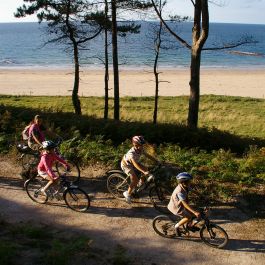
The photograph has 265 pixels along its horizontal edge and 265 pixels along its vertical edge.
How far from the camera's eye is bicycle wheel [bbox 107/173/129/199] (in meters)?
11.5

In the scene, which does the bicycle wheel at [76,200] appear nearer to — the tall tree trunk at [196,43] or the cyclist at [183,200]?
the cyclist at [183,200]

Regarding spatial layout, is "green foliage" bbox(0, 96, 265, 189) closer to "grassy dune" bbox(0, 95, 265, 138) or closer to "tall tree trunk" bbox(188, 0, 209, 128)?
"grassy dune" bbox(0, 95, 265, 138)

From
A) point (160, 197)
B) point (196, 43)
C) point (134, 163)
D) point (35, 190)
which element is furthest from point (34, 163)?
point (196, 43)

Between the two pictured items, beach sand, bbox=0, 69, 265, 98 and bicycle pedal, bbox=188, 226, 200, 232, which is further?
beach sand, bbox=0, 69, 265, 98

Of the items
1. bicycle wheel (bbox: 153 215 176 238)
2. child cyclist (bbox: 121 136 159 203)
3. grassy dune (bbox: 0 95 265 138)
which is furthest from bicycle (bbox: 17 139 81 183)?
grassy dune (bbox: 0 95 265 138)

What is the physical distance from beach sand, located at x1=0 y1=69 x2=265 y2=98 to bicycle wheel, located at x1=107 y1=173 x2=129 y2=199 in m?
29.9

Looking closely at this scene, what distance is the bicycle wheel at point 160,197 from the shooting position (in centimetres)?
1099

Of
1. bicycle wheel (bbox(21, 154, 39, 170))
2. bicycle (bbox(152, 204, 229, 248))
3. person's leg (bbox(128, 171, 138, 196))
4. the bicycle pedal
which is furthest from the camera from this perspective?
bicycle wheel (bbox(21, 154, 39, 170))

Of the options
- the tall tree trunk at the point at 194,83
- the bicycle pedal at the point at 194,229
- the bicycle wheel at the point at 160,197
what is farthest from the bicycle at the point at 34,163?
the tall tree trunk at the point at 194,83

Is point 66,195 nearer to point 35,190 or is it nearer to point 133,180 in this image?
point 35,190

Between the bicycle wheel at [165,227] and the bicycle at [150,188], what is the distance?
106cm

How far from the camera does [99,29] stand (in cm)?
2453

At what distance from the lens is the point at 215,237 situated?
30.7 feet

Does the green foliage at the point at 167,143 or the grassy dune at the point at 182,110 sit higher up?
the green foliage at the point at 167,143
